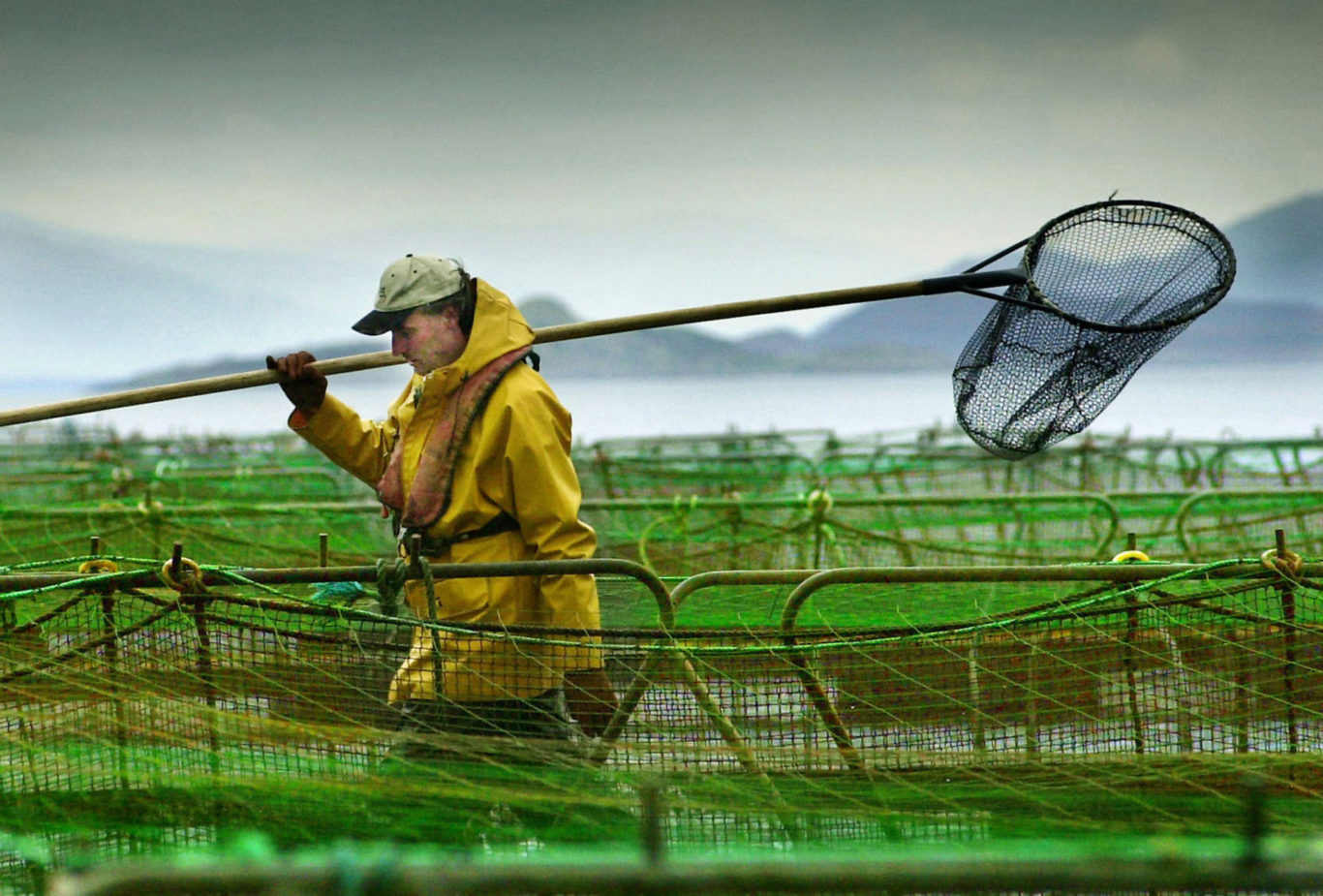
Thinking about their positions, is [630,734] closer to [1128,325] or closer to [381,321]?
[381,321]

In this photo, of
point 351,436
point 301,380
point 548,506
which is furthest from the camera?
point 351,436

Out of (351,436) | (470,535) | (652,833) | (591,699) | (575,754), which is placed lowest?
(575,754)

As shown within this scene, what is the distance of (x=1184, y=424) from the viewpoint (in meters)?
45.9

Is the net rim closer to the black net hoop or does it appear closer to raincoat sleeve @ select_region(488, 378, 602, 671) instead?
the black net hoop

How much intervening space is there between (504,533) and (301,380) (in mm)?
818

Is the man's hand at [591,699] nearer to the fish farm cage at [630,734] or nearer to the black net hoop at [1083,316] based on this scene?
the fish farm cage at [630,734]

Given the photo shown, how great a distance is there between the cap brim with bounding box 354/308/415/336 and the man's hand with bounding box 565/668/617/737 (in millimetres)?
1205

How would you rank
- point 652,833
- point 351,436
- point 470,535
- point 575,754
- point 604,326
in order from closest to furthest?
point 652,833 < point 575,754 < point 470,535 < point 351,436 < point 604,326

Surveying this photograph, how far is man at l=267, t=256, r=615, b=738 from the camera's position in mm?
3787

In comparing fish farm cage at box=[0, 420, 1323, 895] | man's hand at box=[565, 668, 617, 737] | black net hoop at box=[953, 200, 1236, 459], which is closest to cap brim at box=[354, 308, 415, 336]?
fish farm cage at box=[0, 420, 1323, 895]

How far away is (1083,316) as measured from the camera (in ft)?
14.4

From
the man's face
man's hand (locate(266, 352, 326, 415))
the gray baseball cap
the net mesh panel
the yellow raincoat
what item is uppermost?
the gray baseball cap

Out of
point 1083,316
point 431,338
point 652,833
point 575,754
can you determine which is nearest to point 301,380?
point 431,338

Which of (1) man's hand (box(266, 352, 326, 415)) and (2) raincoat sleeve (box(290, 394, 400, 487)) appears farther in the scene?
(2) raincoat sleeve (box(290, 394, 400, 487))
